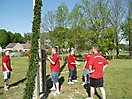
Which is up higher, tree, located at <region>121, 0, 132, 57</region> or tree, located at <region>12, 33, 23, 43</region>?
tree, located at <region>12, 33, 23, 43</region>

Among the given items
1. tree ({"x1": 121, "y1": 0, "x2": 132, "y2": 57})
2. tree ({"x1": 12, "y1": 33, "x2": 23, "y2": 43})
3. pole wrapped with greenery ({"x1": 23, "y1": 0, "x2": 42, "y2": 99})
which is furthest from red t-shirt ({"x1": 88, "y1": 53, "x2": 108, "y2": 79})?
tree ({"x1": 12, "y1": 33, "x2": 23, "y2": 43})

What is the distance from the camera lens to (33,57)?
510 centimetres

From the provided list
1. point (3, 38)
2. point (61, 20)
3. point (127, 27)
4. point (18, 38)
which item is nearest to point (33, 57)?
point (61, 20)

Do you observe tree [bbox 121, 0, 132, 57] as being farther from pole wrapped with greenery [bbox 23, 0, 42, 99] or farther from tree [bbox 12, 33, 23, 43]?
tree [bbox 12, 33, 23, 43]

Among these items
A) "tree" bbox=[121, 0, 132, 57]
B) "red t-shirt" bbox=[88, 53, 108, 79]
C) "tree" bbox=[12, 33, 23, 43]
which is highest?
"tree" bbox=[12, 33, 23, 43]

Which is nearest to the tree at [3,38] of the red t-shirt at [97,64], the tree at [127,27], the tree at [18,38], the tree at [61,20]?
the tree at [18,38]

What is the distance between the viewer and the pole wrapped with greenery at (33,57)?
4.78 meters

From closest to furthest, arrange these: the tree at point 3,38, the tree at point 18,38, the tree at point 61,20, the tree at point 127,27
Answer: the tree at point 61,20 < the tree at point 127,27 < the tree at point 3,38 < the tree at point 18,38

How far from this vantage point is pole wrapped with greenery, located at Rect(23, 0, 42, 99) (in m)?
4.78

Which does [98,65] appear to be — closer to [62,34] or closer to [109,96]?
[109,96]

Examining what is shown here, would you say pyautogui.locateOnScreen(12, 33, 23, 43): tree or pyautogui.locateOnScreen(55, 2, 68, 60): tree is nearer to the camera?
pyautogui.locateOnScreen(55, 2, 68, 60): tree

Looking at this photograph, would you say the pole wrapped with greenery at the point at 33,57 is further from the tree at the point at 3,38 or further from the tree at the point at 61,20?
the tree at the point at 3,38

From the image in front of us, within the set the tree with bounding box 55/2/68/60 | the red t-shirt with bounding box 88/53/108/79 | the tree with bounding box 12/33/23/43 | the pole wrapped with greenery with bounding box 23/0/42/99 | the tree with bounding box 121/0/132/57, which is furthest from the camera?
the tree with bounding box 12/33/23/43

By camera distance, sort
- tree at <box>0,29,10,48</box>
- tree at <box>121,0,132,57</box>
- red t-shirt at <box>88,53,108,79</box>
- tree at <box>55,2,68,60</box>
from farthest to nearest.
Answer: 1. tree at <box>0,29,10,48</box>
2. tree at <box>121,0,132,57</box>
3. tree at <box>55,2,68,60</box>
4. red t-shirt at <box>88,53,108,79</box>
